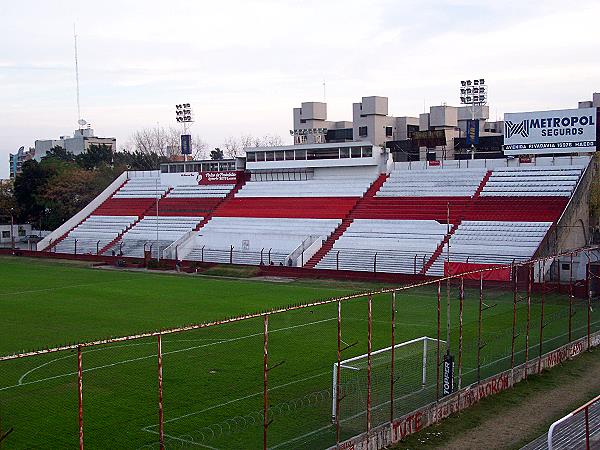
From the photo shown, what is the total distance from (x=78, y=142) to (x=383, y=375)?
440 feet

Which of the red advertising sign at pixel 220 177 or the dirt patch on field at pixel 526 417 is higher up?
the red advertising sign at pixel 220 177

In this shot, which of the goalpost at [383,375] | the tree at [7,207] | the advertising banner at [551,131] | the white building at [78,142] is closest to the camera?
the goalpost at [383,375]

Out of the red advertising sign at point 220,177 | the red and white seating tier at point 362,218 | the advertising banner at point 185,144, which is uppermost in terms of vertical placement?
the advertising banner at point 185,144

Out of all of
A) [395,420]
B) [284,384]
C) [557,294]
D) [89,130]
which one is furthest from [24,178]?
[89,130]

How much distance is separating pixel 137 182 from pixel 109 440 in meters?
56.6

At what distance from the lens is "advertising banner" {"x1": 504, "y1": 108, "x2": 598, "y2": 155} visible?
1807 inches

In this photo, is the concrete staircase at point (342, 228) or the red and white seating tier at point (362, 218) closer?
the red and white seating tier at point (362, 218)

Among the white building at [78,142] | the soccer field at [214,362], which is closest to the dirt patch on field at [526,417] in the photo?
the soccer field at [214,362]

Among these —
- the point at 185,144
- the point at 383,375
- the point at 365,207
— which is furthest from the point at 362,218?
the point at 383,375

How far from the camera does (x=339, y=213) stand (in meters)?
52.4

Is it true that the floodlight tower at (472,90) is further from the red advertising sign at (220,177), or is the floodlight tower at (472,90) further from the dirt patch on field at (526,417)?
the dirt patch on field at (526,417)

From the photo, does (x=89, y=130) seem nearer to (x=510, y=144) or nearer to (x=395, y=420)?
(x=510, y=144)

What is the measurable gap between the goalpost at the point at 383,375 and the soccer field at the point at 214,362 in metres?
0.04

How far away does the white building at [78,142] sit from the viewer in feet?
464
